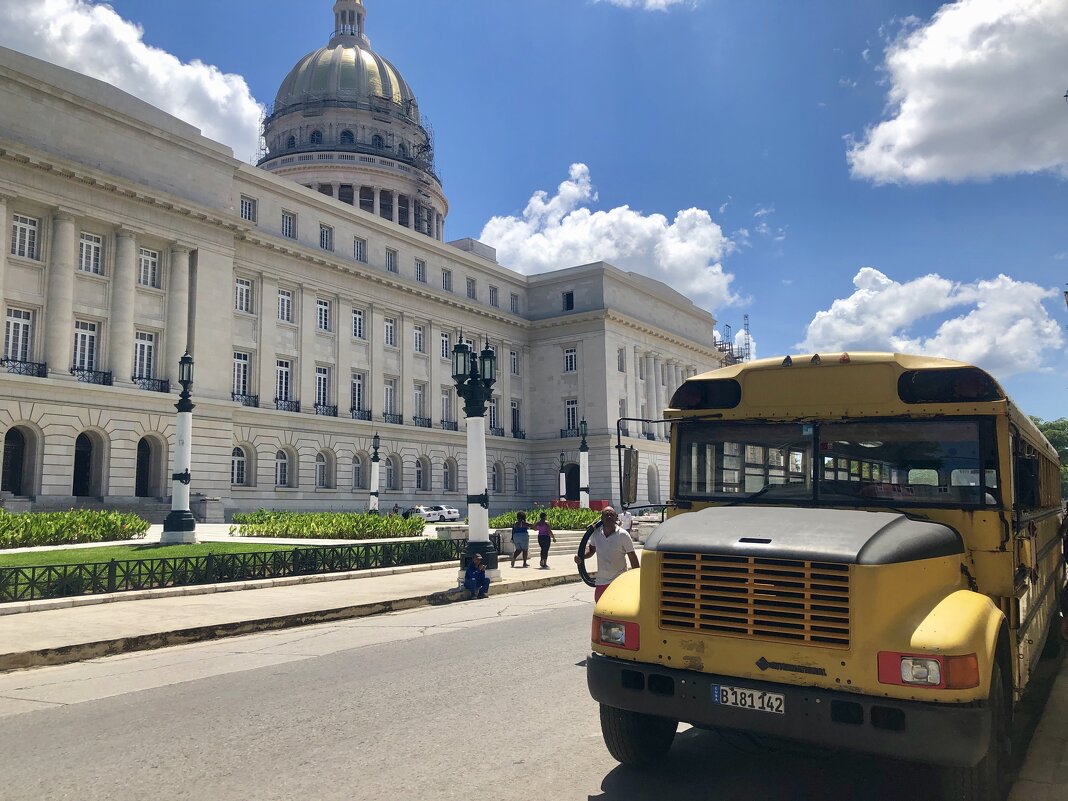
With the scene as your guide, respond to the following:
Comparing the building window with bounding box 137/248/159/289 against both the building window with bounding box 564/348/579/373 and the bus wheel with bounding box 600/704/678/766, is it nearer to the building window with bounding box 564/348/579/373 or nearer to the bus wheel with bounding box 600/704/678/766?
the building window with bounding box 564/348/579/373

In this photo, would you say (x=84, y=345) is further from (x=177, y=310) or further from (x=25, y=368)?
(x=177, y=310)

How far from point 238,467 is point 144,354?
8324mm

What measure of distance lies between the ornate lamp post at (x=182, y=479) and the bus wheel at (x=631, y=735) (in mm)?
21641

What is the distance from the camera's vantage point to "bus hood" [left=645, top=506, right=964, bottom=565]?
4516 millimetres

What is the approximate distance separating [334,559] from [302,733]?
1355cm

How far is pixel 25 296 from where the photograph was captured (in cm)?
3575

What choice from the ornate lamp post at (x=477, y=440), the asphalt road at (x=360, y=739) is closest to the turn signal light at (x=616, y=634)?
the asphalt road at (x=360, y=739)

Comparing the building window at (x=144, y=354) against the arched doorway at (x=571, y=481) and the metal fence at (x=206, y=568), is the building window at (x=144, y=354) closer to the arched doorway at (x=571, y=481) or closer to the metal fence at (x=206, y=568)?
the metal fence at (x=206, y=568)

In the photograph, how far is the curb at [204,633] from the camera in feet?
33.0

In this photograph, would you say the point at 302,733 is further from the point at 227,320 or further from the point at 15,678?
the point at 227,320

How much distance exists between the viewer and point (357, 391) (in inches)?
2112

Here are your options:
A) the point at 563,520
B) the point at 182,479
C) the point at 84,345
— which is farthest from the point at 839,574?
the point at 84,345

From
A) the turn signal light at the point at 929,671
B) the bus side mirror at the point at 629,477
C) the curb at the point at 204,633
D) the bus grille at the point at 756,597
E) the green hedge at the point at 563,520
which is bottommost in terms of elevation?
the curb at the point at 204,633

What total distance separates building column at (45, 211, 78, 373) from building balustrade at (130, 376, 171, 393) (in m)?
3.11
